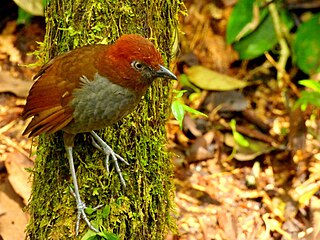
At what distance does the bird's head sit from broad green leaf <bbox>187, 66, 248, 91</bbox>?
2089mm

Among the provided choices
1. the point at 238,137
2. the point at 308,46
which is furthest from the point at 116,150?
the point at 308,46

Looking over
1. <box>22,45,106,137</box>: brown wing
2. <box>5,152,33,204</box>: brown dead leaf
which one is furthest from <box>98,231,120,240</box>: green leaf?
<box>5,152,33,204</box>: brown dead leaf

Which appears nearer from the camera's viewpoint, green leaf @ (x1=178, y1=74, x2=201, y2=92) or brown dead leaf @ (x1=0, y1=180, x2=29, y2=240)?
brown dead leaf @ (x1=0, y1=180, x2=29, y2=240)

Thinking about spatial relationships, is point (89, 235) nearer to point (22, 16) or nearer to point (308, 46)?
point (22, 16)

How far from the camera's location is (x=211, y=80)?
4.42 m

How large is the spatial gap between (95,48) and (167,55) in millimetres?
416

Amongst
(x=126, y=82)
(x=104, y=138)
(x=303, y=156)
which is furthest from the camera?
(x=303, y=156)

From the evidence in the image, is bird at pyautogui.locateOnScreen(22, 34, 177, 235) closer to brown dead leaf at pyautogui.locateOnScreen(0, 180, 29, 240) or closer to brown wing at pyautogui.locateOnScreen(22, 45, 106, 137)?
brown wing at pyautogui.locateOnScreen(22, 45, 106, 137)

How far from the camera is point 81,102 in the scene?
2355mm

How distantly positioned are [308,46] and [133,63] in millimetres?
2375

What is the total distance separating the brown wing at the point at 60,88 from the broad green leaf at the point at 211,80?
206 centimetres

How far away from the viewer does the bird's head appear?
2242 mm

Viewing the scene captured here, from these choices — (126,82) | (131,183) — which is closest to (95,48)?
(126,82)

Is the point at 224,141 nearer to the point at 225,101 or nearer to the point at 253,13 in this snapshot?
the point at 225,101
